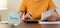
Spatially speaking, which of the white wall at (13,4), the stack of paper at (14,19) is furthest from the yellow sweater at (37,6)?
the white wall at (13,4)

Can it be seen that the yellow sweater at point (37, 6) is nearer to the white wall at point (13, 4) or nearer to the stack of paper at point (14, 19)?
the stack of paper at point (14, 19)

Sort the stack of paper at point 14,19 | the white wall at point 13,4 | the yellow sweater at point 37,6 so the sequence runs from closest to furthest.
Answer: the stack of paper at point 14,19 → the yellow sweater at point 37,6 → the white wall at point 13,4

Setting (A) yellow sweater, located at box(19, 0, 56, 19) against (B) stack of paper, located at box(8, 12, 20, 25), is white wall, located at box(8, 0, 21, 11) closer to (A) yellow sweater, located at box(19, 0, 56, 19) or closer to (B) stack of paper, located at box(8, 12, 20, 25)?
(A) yellow sweater, located at box(19, 0, 56, 19)

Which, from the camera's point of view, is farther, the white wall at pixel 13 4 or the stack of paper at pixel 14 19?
the white wall at pixel 13 4

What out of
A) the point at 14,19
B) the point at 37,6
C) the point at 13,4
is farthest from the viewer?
the point at 13,4

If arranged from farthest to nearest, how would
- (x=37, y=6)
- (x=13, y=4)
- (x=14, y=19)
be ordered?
(x=13, y=4) → (x=37, y=6) → (x=14, y=19)

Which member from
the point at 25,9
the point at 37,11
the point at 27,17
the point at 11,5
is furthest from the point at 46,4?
the point at 11,5

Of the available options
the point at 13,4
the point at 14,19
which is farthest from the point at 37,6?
the point at 13,4

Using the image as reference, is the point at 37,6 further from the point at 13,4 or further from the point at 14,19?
the point at 13,4

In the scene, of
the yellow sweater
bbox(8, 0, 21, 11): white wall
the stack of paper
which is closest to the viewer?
the stack of paper

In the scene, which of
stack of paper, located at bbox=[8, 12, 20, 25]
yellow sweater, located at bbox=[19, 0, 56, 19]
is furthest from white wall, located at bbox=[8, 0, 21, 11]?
stack of paper, located at bbox=[8, 12, 20, 25]

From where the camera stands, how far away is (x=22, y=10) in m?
1.89

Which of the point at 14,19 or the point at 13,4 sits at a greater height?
the point at 13,4

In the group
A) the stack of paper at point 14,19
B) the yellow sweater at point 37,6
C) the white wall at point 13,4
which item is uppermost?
the white wall at point 13,4
